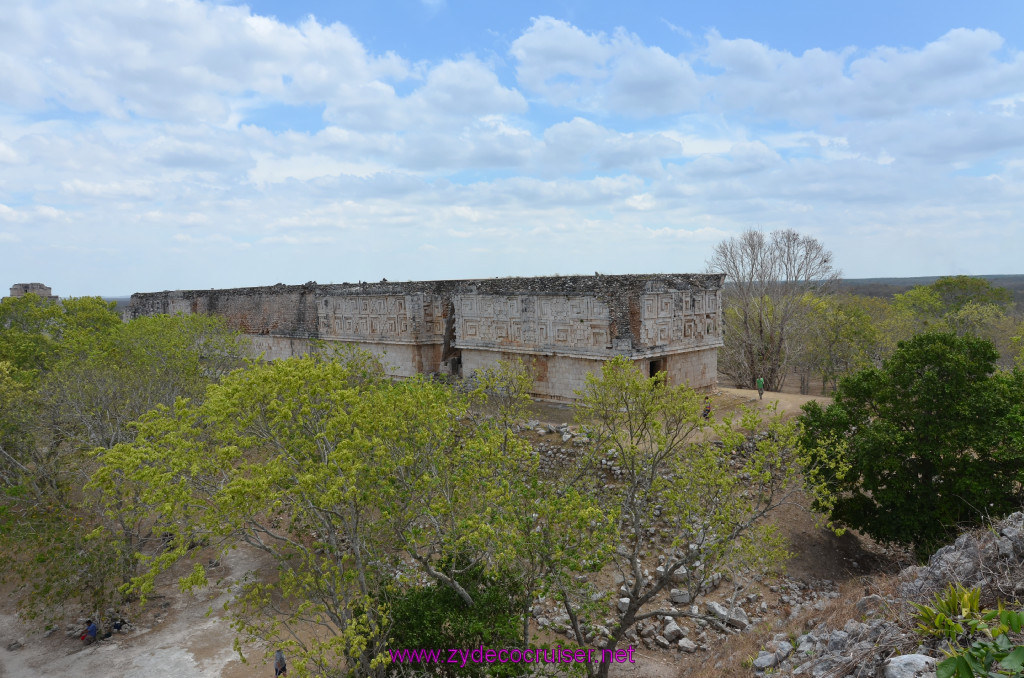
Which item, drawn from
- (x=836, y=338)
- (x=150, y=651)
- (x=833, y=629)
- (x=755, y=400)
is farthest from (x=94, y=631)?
(x=836, y=338)

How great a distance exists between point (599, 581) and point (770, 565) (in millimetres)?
3646

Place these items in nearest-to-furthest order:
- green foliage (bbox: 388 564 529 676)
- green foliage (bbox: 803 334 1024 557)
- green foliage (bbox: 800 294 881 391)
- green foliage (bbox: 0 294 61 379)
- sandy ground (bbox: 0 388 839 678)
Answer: green foliage (bbox: 388 564 529 676) → green foliage (bbox: 803 334 1024 557) → sandy ground (bbox: 0 388 839 678) → green foliage (bbox: 0 294 61 379) → green foliage (bbox: 800 294 881 391)

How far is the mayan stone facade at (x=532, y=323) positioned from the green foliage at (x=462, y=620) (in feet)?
23.6

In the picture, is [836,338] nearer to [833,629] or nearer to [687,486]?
[687,486]

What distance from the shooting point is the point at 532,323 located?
17.0 metres

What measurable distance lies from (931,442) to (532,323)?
10028mm

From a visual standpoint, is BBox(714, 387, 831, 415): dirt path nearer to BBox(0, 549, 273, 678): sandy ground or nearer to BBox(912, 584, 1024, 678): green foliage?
BBox(912, 584, 1024, 678): green foliage

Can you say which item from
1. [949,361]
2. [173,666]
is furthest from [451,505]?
[949,361]

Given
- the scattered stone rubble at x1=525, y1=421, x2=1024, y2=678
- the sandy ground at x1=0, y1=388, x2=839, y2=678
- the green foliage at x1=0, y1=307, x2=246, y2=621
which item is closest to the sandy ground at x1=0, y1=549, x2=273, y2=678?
the sandy ground at x1=0, y1=388, x2=839, y2=678

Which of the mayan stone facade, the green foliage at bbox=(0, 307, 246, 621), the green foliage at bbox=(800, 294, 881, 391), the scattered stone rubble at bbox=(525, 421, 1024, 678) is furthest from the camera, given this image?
the green foliage at bbox=(800, 294, 881, 391)

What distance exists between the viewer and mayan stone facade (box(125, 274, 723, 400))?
616 inches

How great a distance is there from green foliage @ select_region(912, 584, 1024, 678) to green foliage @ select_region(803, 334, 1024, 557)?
5671 millimetres

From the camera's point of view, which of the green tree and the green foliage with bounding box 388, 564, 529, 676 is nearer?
the green foliage with bounding box 388, 564, 529, 676

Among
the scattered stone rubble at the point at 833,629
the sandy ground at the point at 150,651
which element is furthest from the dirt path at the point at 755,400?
the sandy ground at the point at 150,651
